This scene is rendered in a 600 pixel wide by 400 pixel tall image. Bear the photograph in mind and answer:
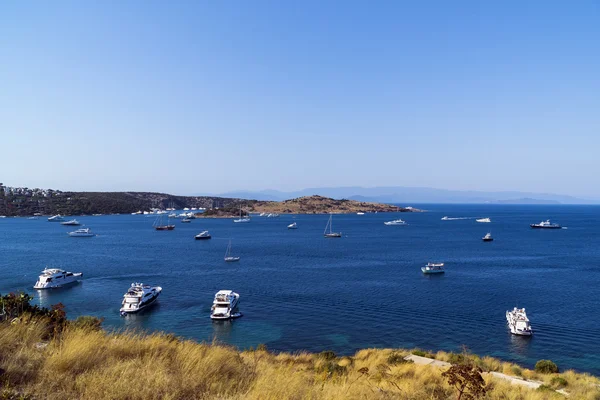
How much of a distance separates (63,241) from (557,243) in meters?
131

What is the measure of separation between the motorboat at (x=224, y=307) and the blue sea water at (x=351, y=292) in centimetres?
113

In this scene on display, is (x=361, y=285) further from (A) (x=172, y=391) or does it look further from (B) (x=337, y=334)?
(A) (x=172, y=391)

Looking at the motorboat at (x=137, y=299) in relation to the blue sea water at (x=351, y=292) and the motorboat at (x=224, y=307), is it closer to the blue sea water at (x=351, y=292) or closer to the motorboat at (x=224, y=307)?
the blue sea water at (x=351, y=292)

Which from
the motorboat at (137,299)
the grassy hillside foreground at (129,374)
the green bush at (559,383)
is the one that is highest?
the grassy hillside foreground at (129,374)

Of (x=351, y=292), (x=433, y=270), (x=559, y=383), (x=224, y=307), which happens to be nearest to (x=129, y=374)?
(x=559, y=383)

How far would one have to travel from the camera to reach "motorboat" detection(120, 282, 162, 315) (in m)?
42.5

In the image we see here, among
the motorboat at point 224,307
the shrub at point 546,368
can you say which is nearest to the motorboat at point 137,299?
the motorboat at point 224,307

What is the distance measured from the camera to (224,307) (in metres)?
40.5

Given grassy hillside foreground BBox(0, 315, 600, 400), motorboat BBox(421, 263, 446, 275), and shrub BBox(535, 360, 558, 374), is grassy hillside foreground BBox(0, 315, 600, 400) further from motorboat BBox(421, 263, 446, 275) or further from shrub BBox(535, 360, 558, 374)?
motorboat BBox(421, 263, 446, 275)

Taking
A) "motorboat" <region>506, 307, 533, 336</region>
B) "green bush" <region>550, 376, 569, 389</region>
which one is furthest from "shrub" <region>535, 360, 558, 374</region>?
"motorboat" <region>506, 307, 533, 336</region>

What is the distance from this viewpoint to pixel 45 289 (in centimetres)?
5228

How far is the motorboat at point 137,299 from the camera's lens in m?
42.5

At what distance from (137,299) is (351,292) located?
82.3ft

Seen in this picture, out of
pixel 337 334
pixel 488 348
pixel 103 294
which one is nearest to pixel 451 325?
pixel 488 348
